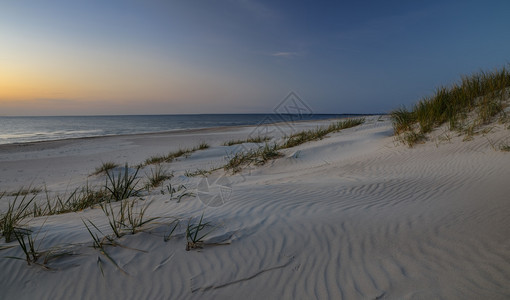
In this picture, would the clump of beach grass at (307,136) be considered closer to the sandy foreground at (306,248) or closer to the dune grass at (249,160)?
the dune grass at (249,160)

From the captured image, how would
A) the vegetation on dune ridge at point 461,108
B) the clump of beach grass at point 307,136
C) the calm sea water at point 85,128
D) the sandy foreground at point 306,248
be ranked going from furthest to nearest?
the calm sea water at point 85,128
the clump of beach grass at point 307,136
the vegetation on dune ridge at point 461,108
the sandy foreground at point 306,248

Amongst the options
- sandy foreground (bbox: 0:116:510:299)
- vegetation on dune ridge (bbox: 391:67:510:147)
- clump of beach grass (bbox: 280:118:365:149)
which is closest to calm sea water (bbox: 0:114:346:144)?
clump of beach grass (bbox: 280:118:365:149)

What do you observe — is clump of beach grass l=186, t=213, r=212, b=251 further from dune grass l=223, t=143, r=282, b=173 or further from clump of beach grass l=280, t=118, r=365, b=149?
clump of beach grass l=280, t=118, r=365, b=149

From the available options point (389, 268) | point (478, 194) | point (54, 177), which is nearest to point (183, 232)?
point (389, 268)

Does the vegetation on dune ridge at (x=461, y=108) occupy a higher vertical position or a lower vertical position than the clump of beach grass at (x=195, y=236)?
higher

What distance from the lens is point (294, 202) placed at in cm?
276

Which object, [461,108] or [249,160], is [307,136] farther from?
[461,108]

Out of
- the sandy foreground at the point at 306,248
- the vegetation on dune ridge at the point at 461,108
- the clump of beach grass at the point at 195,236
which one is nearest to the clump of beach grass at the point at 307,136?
the vegetation on dune ridge at the point at 461,108

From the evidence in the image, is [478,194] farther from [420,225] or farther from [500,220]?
[420,225]

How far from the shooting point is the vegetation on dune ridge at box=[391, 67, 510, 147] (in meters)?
5.07

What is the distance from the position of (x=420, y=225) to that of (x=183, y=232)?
2.09 metres

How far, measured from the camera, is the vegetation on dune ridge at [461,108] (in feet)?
16.6

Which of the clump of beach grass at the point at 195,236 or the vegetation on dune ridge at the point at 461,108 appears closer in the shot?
the clump of beach grass at the point at 195,236

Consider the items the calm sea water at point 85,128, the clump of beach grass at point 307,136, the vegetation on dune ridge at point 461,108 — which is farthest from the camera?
the calm sea water at point 85,128
